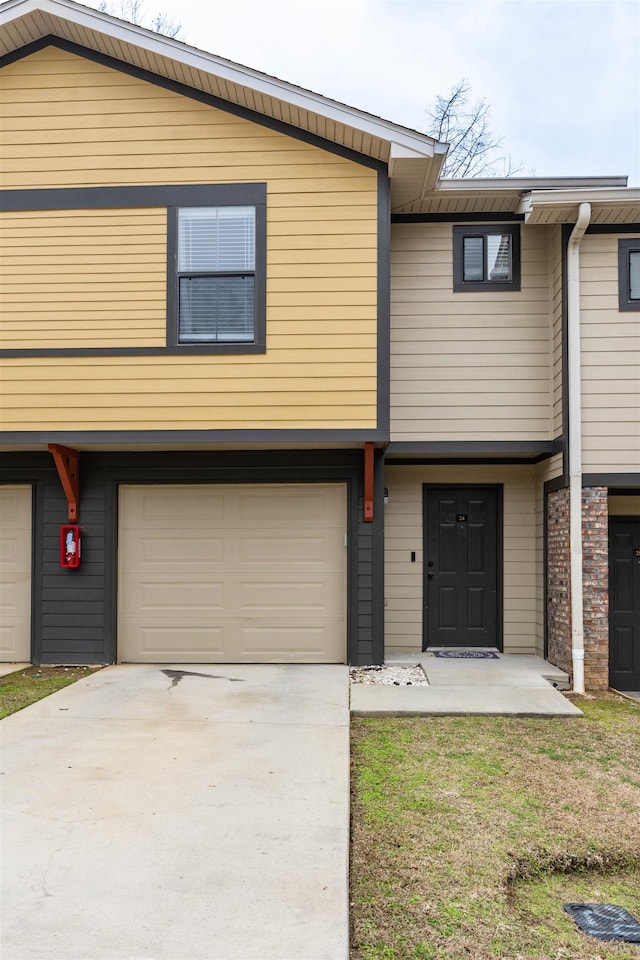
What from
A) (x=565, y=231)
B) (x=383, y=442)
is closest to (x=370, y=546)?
(x=383, y=442)

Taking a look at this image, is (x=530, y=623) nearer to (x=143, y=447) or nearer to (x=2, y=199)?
(x=143, y=447)

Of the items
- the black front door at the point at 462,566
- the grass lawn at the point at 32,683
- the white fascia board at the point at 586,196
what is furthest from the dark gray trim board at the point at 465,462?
the grass lawn at the point at 32,683

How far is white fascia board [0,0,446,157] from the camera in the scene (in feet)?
21.8

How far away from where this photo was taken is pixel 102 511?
773 cm

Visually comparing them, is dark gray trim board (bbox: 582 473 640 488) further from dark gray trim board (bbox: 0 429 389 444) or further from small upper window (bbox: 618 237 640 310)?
dark gray trim board (bbox: 0 429 389 444)

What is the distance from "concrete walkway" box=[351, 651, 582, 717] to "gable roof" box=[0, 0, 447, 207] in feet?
15.9

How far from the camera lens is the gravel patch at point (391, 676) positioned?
6844mm

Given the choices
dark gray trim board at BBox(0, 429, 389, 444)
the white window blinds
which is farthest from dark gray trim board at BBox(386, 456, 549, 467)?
the white window blinds

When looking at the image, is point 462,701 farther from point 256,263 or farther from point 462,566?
point 256,263

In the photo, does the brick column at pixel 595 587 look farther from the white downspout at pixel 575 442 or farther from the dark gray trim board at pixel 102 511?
the dark gray trim board at pixel 102 511

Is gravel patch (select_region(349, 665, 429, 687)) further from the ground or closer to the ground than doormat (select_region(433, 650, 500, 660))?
closer to the ground

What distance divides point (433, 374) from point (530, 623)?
9.91ft

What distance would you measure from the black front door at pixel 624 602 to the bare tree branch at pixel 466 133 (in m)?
9.38

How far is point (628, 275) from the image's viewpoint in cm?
759
